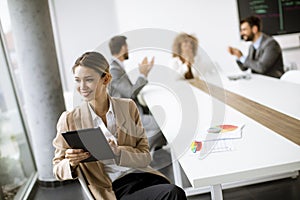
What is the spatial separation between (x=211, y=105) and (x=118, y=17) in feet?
8.19

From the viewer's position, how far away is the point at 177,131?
2.05 meters

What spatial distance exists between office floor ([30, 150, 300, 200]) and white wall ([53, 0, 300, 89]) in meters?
1.97

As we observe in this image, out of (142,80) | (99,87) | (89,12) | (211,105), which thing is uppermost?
(89,12)

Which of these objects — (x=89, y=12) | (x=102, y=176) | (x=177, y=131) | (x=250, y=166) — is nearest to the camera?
(x=250, y=166)

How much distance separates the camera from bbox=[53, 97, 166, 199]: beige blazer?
172 centimetres

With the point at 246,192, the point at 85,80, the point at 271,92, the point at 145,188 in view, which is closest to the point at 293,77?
the point at 271,92

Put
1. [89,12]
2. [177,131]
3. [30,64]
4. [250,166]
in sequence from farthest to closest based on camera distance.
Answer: [89,12] < [30,64] < [177,131] < [250,166]

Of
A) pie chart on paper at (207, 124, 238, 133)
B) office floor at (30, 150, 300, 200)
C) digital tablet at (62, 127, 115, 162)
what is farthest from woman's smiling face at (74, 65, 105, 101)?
office floor at (30, 150, 300, 200)

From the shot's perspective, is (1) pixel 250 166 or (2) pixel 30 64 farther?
(2) pixel 30 64

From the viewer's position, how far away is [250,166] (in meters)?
1.50

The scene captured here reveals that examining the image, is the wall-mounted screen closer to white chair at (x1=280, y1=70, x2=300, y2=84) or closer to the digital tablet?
white chair at (x1=280, y1=70, x2=300, y2=84)

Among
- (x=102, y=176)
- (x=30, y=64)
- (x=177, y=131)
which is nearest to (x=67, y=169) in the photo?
(x=102, y=176)

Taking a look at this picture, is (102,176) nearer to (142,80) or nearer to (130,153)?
(130,153)

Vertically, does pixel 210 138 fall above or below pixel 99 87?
below
